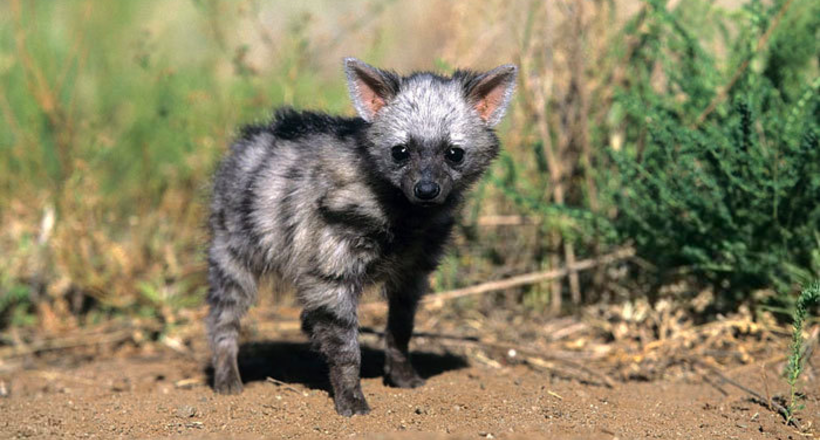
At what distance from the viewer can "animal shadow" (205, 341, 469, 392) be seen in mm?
5148

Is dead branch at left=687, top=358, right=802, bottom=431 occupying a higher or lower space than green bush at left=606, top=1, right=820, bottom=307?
Answer: lower

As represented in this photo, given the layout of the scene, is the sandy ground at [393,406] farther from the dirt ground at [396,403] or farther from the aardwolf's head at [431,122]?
the aardwolf's head at [431,122]

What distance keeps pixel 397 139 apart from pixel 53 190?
3806mm

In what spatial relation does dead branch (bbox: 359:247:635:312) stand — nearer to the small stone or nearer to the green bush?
the green bush

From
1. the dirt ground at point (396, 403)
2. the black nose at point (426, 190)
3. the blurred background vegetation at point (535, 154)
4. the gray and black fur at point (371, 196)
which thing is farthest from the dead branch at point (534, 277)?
the black nose at point (426, 190)

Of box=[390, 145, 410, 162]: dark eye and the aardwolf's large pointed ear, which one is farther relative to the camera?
the aardwolf's large pointed ear

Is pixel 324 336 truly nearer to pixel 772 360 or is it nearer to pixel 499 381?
pixel 499 381

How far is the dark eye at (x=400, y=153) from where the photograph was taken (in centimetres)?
409

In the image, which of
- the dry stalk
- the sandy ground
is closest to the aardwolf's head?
the sandy ground

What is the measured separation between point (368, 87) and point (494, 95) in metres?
0.67

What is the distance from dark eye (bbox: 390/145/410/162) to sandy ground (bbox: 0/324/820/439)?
1.29 meters

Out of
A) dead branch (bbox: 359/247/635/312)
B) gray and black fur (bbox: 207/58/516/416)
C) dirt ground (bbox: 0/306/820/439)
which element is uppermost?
gray and black fur (bbox: 207/58/516/416)

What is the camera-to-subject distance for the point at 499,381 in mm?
4926

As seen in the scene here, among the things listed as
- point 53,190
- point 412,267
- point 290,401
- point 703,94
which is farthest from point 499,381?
point 53,190
